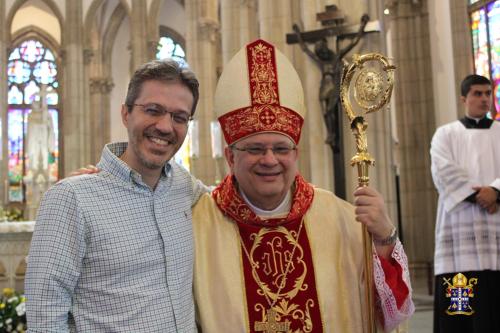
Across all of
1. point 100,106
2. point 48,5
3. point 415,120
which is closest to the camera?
point 415,120

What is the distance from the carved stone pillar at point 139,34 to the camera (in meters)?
20.4

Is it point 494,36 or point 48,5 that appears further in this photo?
point 48,5

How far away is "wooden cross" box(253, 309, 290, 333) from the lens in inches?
96.0

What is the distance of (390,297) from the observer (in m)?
2.33

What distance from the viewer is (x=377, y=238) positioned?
2.33 metres

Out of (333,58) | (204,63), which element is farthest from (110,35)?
(333,58)

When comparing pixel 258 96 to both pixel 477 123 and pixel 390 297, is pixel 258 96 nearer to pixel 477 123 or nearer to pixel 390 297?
pixel 390 297

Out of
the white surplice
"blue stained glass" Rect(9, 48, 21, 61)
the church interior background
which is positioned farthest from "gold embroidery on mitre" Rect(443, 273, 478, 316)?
"blue stained glass" Rect(9, 48, 21, 61)

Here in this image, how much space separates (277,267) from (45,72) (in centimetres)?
2523

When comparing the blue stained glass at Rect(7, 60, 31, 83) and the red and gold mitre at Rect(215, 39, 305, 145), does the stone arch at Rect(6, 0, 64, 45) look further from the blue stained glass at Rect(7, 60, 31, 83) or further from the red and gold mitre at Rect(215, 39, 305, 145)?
the red and gold mitre at Rect(215, 39, 305, 145)

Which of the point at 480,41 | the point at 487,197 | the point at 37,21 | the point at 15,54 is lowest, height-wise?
the point at 487,197

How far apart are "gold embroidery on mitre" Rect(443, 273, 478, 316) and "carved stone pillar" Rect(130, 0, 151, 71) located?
16110mm

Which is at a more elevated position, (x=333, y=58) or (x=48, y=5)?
(x=48, y=5)

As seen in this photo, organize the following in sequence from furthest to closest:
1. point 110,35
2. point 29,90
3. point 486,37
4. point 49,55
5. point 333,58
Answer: point 49,55, point 29,90, point 110,35, point 486,37, point 333,58
